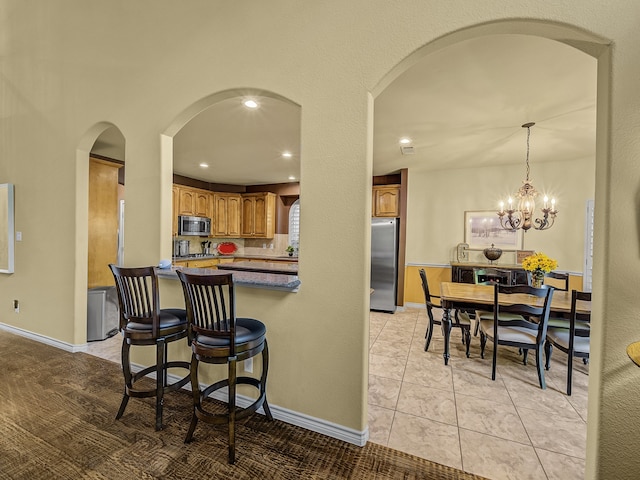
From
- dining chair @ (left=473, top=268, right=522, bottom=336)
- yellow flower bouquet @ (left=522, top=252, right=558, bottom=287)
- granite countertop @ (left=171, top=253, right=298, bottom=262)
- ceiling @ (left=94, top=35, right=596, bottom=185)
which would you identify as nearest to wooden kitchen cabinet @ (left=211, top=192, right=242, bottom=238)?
granite countertop @ (left=171, top=253, right=298, bottom=262)

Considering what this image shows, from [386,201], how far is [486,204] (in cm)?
176

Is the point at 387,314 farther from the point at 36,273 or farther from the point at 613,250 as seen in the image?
the point at 36,273

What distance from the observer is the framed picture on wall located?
5117 millimetres

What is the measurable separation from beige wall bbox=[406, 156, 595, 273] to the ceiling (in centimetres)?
28

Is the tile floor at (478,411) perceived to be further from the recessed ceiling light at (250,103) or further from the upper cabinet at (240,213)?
the upper cabinet at (240,213)

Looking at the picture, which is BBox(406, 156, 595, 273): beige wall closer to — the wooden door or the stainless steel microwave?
the stainless steel microwave

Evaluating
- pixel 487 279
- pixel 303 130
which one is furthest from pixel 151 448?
pixel 487 279

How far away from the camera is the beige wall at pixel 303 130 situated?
1.32 metres

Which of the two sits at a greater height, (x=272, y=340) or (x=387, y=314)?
(x=272, y=340)

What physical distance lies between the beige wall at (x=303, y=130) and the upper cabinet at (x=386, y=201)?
3703mm

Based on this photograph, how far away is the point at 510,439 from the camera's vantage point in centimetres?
194

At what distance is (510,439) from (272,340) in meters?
1.73

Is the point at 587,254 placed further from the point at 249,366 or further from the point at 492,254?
the point at 249,366

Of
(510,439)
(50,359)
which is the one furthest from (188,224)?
(510,439)
